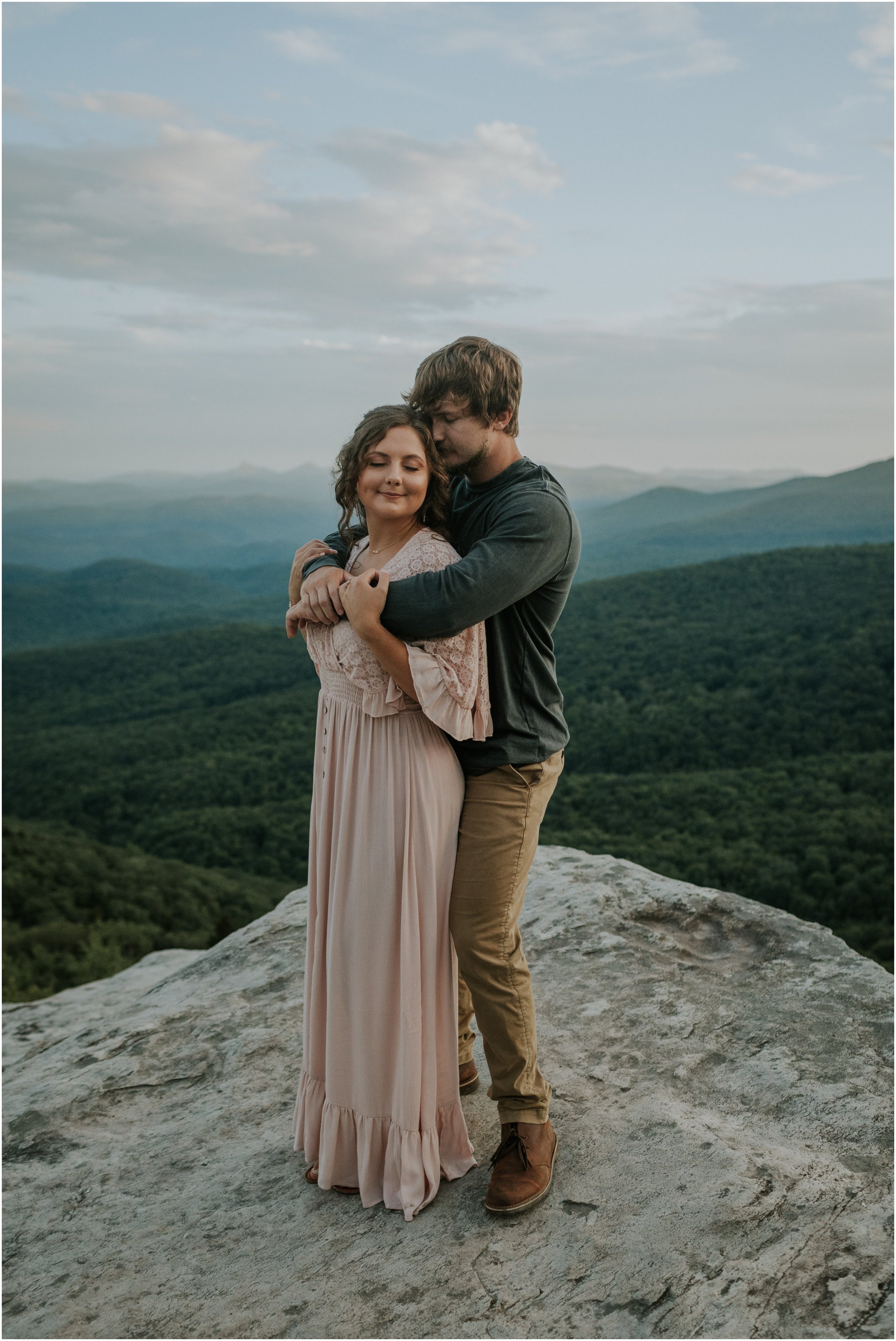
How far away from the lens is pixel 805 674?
110 feet

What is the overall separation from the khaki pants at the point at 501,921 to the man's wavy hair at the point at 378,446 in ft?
2.89

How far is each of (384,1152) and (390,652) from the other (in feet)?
5.76

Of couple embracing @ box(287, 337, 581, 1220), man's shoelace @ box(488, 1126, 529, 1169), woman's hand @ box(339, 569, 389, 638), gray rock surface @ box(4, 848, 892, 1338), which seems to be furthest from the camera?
man's shoelace @ box(488, 1126, 529, 1169)

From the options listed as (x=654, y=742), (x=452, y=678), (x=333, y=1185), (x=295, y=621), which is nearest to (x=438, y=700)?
(x=452, y=678)

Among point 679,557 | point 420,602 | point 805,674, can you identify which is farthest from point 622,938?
point 679,557

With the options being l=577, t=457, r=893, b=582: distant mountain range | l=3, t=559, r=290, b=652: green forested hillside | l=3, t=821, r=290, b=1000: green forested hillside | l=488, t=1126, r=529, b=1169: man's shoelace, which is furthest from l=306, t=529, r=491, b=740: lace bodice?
l=577, t=457, r=893, b=582: distant mountain range

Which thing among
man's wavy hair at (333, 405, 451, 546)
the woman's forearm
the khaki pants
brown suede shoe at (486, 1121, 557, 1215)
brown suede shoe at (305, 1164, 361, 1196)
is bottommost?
brown suede shoe at (305, 1164, 361, 1196)

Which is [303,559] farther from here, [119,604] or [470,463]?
[119,604]

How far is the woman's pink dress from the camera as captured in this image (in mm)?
2703

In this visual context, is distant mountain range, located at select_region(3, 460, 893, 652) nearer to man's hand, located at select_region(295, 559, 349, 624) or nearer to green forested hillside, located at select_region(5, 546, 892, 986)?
green forested hillside, located at select_region(5, 546, 892, 986)

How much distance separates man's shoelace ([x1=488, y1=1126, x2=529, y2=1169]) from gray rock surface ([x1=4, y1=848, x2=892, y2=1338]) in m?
0.15

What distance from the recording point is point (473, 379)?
8.64ft

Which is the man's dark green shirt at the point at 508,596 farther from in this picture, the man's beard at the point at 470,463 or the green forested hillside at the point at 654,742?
the green forested hillside at the point at 654,742

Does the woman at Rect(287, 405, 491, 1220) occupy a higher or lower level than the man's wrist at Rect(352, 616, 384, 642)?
lower
